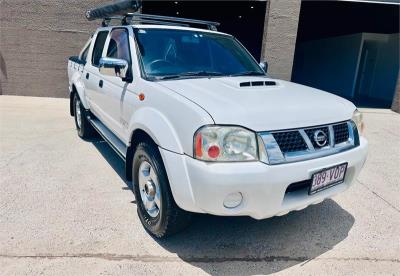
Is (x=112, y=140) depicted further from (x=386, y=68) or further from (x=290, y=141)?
(x=386, y=68)

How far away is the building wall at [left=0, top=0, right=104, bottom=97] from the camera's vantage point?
891 cm

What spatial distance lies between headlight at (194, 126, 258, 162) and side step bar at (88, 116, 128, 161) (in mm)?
1362

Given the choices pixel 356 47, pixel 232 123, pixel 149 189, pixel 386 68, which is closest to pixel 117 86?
pixel 149 189

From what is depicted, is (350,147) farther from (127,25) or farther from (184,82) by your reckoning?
(127,25)

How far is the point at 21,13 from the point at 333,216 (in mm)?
9415

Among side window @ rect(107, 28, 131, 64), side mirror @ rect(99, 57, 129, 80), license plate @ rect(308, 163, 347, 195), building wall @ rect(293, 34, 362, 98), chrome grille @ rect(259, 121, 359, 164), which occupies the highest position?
side window @ rect(107, 28, 131, 64)

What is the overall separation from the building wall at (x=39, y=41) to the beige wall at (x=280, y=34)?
4819mm

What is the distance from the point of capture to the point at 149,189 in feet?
9.21

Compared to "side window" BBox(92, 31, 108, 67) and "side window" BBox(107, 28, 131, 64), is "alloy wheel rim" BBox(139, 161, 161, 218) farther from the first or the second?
"side window" BBox(92, 31, 108, 67)

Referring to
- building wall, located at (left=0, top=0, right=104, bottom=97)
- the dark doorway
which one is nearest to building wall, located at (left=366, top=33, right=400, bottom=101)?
the dark doorway

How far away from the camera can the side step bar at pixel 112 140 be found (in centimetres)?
356

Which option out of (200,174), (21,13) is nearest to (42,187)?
(200,174)

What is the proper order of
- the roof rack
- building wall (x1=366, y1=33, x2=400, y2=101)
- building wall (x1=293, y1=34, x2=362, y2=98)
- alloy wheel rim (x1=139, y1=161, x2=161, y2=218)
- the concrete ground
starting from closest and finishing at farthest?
the concrete ground
alloy wheel rim (x1=139, y1=161, x2=161, y2=218)
the roof rack
building wall (x1=366, y1=33, x2=400, y2=101)
building wall (x1=293, y1=34, x2=362, y2=98)

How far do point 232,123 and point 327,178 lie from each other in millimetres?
972
